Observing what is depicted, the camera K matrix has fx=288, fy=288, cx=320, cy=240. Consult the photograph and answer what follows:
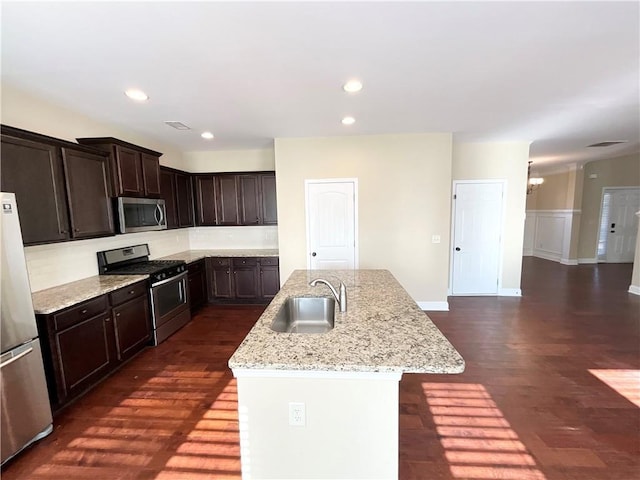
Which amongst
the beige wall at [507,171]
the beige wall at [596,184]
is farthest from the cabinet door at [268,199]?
the beige wall at [596,184]

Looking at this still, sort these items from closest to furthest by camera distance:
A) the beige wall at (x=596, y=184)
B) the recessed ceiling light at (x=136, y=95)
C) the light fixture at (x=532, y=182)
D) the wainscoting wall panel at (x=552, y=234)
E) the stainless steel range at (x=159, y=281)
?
1. the recessed ceiling light at (x=136, y=95)
2. the stainless steel range at (x=159, y=281)
3. the beige wall at (x=596, y=184)
4. the wainscoting wall panel at (x=552, y=234)
5. the light fixture at (x=532, y=182)

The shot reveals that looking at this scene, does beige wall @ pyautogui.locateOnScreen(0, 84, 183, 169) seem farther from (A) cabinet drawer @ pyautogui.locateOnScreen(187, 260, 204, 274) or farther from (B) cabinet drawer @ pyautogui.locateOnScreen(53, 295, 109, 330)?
(A) cabinet drawer @ pyautogui.locateOnScreen(187, 260, 204, 274)

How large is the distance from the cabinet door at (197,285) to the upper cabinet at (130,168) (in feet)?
4.19

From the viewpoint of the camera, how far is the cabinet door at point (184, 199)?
459cm

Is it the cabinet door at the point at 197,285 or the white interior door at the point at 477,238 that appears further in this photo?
the white interior door at the point at 477,238

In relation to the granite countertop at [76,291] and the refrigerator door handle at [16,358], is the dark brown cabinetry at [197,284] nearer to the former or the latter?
the granite countertop at [76,291]

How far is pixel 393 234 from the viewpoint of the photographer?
434 cm

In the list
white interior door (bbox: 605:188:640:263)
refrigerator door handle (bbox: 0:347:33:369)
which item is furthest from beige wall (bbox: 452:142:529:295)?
refrigerator door handle (bbox: 0:347:33:369)

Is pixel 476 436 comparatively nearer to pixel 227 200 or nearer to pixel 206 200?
pixel 227 200

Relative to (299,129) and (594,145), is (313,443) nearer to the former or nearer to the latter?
(299,129)

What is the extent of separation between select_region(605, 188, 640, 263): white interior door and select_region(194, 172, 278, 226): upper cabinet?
28.0 feet

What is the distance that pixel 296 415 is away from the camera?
141 cm

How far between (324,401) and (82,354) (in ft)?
7.51

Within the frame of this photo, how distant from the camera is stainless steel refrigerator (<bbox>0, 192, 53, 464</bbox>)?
5.82 feet
